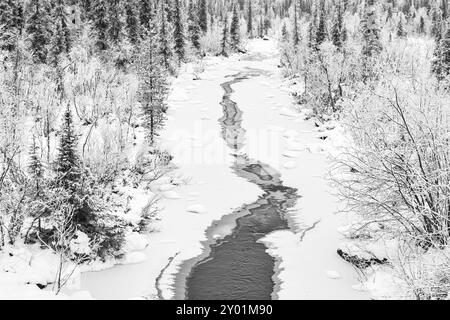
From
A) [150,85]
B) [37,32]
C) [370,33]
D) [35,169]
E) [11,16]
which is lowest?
[35,169]

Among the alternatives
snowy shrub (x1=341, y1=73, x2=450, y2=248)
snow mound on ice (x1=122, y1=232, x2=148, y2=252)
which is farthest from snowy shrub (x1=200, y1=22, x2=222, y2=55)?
snowy shrub (x1=341, y1=73, x2=450, y2=248)

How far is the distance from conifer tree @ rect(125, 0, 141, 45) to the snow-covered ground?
355 inches

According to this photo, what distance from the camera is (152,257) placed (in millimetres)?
11586

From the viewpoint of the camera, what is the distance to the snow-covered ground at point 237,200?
10.3 metres

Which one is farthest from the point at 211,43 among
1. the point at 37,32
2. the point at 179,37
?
the point at 37,32

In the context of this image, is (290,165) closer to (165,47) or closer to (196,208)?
(196,208)

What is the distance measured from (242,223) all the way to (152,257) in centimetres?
320

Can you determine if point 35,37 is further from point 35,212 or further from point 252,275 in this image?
point 252,275

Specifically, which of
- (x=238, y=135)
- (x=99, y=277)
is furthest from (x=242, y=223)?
(x=238, y=135)

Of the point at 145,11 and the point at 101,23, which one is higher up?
the point at 145,11

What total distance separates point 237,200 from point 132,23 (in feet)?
89.4

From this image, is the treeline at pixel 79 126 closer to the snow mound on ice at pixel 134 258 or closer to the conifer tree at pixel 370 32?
the snow mound on ice at pixel 134 258

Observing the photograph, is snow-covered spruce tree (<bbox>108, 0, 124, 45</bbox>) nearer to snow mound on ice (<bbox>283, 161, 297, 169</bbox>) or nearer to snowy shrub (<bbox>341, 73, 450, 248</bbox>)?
snow mound on ice (<bbox>283, 161, 297, 169</bbox>)

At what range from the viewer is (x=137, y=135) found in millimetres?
20594
